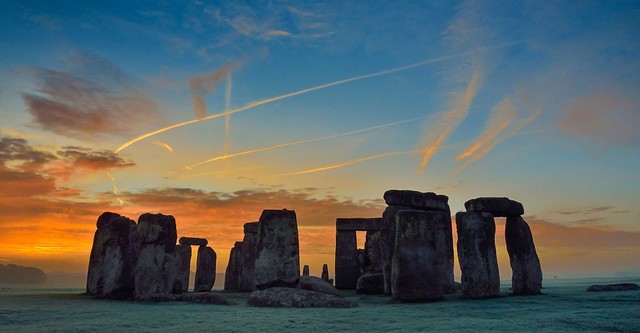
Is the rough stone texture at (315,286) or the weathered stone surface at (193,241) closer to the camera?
the rough stone texture at (315,286)

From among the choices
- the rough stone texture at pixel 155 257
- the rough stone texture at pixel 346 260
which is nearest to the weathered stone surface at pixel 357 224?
the rough stone texture at pixel 346 260

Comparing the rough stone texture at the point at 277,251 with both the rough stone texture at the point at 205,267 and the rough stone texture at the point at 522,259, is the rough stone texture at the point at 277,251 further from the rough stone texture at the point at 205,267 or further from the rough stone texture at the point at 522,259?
the rough stone texture at the point at 205,267

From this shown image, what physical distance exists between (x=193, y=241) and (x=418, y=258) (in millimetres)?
16437

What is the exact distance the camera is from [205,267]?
26.4m

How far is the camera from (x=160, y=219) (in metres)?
13.6

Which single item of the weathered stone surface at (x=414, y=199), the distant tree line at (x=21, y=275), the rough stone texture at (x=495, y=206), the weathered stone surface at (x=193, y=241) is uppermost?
the weathered stone surface at (x=414, y=199)

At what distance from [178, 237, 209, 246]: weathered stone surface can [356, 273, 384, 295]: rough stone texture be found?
1215cm

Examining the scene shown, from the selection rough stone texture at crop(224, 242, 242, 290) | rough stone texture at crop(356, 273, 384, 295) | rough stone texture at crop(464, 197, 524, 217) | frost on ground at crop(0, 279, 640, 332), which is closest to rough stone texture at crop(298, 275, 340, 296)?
rough stone texture at crop(356, 273, 384, 295)

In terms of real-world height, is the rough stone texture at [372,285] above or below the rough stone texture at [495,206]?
below

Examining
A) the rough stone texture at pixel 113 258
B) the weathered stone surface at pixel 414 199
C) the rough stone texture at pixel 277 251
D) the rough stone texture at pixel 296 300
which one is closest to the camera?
the rough stone texture at pixel 296 300

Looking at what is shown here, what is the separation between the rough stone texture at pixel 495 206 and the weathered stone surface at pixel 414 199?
248 cm

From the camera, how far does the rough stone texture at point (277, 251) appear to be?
48.7 ft

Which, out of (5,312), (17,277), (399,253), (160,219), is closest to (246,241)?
(160,219)

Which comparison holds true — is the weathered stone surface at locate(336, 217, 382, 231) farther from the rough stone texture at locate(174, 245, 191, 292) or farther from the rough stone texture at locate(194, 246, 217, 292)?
the rough stone texture at locate(194, 246, 217, 292)
